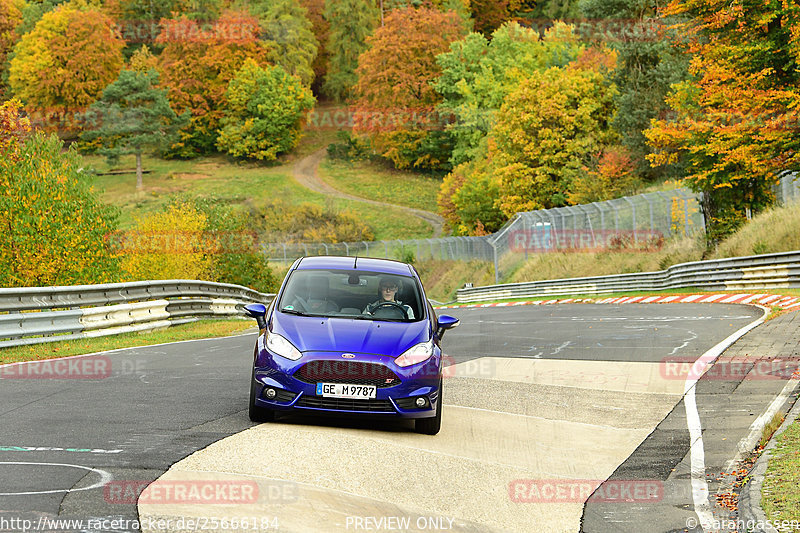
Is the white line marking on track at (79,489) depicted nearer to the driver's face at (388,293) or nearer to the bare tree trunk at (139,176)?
the driver's face at (388,293)

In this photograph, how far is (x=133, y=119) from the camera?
327 ft

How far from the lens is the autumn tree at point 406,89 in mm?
98875

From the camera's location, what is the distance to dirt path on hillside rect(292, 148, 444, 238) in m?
86.5

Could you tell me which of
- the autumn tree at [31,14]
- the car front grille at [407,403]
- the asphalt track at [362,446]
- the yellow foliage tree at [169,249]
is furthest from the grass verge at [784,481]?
the autumn tree at [31,14]

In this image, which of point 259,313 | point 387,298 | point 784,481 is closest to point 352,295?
point 387,298

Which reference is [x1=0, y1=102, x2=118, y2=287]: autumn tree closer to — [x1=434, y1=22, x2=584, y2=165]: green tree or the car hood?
the car hood

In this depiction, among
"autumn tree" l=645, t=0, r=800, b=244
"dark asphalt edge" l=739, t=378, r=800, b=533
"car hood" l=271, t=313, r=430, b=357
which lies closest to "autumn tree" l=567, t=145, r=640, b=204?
"autumn tree" l=645, t=0, r=800, b=244

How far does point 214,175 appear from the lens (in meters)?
101

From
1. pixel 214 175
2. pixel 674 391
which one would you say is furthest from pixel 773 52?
pixel 214 175

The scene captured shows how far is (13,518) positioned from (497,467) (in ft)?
12.8

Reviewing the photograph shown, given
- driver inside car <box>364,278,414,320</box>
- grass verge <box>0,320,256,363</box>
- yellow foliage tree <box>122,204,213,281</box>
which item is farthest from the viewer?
yellow foliage tree <box>122,204,213,281</box>

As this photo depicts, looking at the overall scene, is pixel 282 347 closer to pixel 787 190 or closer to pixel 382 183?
pixel 787 190

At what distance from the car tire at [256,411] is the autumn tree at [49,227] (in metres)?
18.2

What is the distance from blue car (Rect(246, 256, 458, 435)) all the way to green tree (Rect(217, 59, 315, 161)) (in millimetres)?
95912
